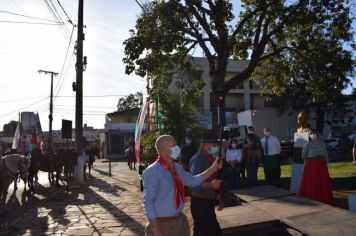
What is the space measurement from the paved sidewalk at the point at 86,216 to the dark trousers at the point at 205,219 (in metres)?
3.44

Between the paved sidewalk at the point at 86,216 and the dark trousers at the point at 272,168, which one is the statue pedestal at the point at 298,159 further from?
the paved sidewalk at the point at 86,216

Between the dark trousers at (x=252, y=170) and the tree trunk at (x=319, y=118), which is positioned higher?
the tree trunk at (x=319, y=118)

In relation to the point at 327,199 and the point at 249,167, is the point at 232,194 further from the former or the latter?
the point at 249,167

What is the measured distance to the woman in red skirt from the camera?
992 cm

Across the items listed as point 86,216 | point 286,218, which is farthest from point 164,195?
point 86,216

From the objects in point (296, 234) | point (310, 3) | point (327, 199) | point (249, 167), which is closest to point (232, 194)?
point (327, 199)

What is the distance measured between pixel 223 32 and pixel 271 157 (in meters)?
5.90

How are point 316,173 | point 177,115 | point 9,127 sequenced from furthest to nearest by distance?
1. point 9,127
2. point 177,115
3. point 316,173

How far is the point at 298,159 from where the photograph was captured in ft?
37.3

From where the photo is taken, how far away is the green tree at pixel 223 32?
17.1 metres

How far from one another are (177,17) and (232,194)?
8.41m

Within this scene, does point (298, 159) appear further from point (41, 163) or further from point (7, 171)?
point (41, 163)

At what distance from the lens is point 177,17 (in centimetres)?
1709

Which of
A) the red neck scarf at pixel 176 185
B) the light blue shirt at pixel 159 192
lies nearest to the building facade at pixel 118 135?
the red neck scarf at pixel 176 185
